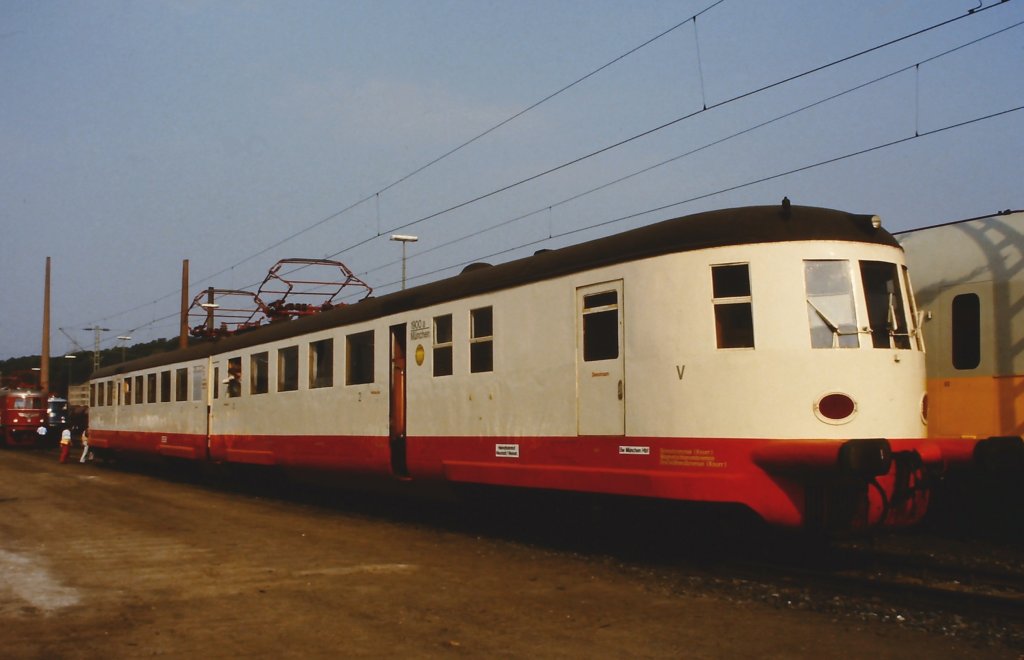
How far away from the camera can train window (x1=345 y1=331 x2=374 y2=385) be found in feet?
45.0

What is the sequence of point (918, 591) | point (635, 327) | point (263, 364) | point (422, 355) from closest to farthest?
1. point (918, 591)
2. point (635, 327)
3. point (422, 355)
4. point (263, 364)

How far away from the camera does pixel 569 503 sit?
34.6 feet

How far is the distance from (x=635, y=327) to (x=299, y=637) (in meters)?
4.31

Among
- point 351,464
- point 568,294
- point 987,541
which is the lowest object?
point 987,541

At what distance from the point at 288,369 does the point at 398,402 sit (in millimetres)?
4020

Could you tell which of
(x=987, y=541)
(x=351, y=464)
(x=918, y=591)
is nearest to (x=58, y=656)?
(x=918, y=591)

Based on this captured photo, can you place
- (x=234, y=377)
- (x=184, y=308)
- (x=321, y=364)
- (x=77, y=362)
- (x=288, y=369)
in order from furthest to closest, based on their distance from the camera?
(x=77, y=362) < (x=184, y=308) < (x=234, y=377) < (x=288, y=369) < (x=321, y=364)

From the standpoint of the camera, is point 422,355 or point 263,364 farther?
point 263,364

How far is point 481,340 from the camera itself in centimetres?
1138

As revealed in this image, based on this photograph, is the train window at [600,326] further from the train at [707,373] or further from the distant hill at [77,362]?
the distant hill at [77,362]

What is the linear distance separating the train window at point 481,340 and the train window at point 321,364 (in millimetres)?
3857

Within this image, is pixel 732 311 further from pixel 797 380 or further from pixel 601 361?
pixel 601 361

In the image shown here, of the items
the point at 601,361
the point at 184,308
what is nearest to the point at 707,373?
the point at 601,361

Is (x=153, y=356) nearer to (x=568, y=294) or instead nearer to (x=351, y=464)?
(x=351, y=464)
